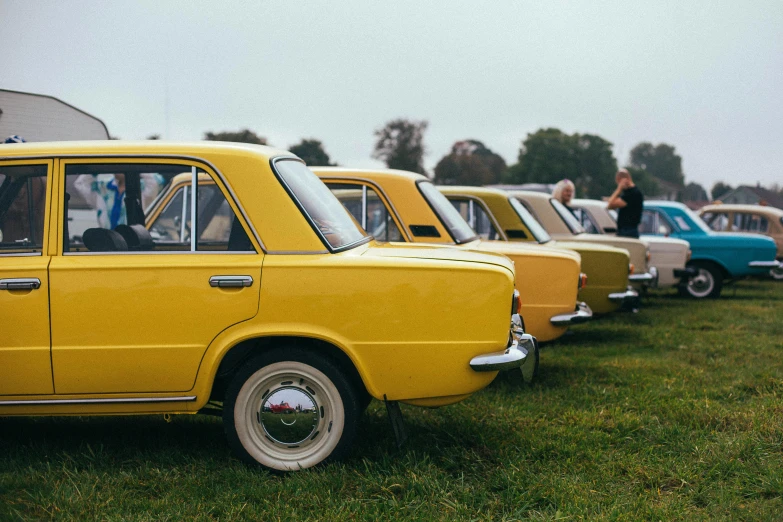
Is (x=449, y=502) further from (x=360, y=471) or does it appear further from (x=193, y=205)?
(x=193, y=205)

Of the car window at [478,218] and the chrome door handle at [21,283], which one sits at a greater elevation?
the car window at [478,218]

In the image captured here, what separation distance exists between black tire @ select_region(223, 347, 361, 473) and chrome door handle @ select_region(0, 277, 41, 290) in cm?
108

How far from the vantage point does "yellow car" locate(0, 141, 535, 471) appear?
13.6 ft

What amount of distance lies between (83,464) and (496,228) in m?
4.96

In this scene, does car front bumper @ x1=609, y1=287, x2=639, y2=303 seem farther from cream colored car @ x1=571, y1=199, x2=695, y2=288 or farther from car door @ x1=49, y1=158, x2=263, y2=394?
car door @ x1=49, y1=158, x2=263, y2=394

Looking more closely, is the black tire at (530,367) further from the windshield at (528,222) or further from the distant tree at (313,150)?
the distant tree at (313,150)

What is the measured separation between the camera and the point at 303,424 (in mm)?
4273

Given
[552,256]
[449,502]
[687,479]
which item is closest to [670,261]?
[552,256]

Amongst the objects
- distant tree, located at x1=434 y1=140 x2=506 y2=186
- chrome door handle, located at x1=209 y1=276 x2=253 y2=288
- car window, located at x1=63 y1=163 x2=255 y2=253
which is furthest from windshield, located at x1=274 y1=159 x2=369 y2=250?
distant tree, located at x1=434 y1=140 x2=506 y2=186

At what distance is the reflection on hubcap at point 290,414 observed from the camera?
424 centimetres

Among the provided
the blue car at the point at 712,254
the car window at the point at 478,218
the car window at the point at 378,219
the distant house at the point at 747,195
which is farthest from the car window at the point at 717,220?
the distant house at the point at 747,195

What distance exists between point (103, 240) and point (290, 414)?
1.35 metres

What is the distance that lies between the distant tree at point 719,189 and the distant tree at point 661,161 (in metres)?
23.6

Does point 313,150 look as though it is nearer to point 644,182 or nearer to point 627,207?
point 644,182
